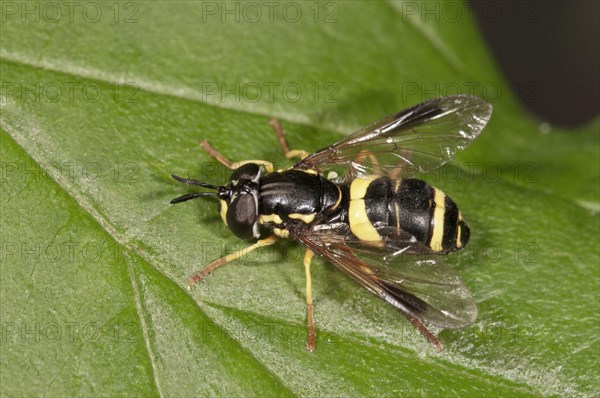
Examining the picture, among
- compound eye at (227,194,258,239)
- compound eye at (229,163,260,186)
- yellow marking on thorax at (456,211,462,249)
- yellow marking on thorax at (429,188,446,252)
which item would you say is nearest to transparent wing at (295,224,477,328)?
yellow marking on thorax at (429,188,446,252)

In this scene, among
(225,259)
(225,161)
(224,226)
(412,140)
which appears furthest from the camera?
(412,140)

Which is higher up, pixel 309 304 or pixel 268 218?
pixel 268 218

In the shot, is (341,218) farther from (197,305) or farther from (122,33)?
(122,33)

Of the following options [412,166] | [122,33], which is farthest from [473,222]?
[122,33]

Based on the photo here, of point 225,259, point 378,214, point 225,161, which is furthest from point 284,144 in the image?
point 225,259

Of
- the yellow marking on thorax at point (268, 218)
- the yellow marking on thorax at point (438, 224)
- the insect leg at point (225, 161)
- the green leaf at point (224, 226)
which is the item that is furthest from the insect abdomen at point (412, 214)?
the insect leg at point (225, 161)

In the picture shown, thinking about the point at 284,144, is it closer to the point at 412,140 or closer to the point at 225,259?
the point at 412,140

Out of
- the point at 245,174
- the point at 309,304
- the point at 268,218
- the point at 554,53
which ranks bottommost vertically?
the point at 309,304
